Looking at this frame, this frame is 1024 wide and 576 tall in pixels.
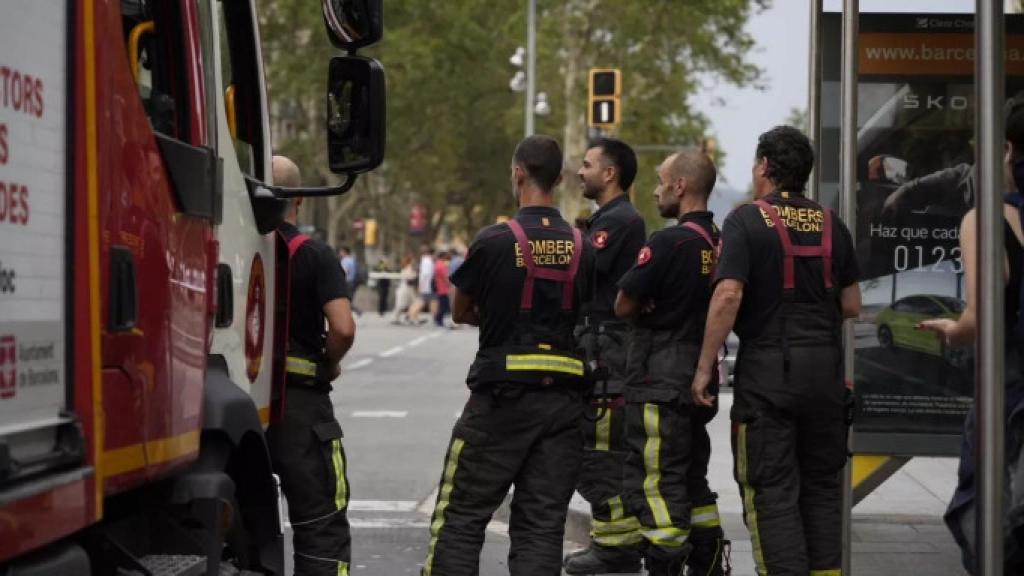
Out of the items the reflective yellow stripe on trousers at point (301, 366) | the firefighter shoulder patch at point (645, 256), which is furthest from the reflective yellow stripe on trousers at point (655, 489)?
the reflective yellow stripe on trousers at point (301, 366)

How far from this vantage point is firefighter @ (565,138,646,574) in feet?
27.0

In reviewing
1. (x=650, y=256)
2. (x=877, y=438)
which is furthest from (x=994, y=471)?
(x=877, y=438)

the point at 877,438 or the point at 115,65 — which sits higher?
the point at 115,65

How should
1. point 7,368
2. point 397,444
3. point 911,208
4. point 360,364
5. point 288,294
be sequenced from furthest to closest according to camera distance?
1. point 360,364
2. point 397,444
3. point 911,208
4. point 288,294
5. point 7,368

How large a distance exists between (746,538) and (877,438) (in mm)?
827

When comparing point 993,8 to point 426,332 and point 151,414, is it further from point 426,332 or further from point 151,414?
point 426,332

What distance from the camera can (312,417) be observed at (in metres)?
6.35

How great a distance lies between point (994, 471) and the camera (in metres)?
4.46

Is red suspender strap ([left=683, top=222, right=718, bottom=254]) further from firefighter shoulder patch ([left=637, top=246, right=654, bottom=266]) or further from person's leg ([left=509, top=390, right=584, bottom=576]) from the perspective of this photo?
person's leg ([left=509, top=390, right=584, bottom=576])

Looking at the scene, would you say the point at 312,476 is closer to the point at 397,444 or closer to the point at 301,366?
the point at 301,366

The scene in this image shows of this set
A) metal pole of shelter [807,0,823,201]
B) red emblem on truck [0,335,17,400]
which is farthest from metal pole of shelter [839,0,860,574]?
red emblem on truck [0,335,17,400]

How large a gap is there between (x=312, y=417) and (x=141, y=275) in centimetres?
238

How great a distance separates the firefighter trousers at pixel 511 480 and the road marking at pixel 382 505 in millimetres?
4382

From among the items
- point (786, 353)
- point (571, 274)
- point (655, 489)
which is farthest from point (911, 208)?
point (571, 274)
